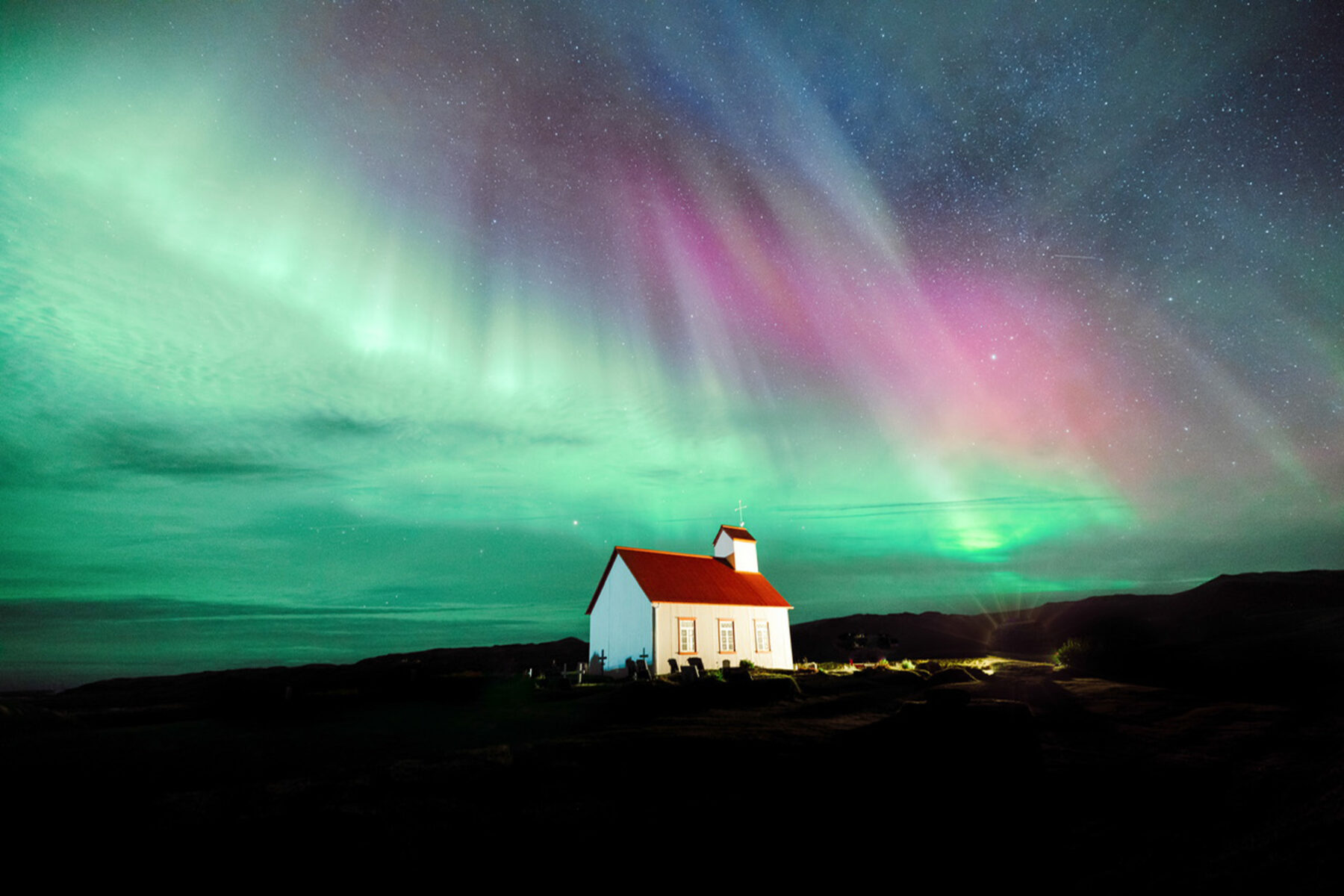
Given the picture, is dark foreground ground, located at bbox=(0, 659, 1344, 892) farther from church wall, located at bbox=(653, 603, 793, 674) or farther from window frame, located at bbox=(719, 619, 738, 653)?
window frame, located at bbox=(719, 619, 738, 653)

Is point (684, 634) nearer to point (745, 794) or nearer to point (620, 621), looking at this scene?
point (620, 621)

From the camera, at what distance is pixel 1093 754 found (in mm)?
13617

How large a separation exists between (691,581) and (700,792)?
2628 centimetres

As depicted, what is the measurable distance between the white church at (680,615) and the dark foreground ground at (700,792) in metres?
11.2

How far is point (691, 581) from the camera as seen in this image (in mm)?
36188

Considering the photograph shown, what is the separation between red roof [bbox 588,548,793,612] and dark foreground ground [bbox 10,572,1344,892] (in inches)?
482

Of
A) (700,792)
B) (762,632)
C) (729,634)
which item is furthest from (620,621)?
(700,792)

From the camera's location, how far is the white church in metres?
32.4

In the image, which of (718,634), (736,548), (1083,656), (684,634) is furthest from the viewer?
(736,548)

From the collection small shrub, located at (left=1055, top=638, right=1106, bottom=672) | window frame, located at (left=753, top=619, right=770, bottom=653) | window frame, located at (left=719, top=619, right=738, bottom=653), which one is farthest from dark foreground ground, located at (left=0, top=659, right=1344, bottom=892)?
window frame, located at (left=753, top=619, right=770, bottom=653)

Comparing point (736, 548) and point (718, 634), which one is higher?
point (736, 548)

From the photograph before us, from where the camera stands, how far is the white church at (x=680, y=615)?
106 feet

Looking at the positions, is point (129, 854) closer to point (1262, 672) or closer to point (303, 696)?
point (303, 696)

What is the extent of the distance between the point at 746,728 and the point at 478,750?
6558 millimetres
